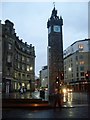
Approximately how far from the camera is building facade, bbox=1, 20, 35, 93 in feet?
238

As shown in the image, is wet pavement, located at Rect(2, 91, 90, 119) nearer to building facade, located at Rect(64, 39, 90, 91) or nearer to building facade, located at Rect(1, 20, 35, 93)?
building facade, located at Rect(1, 20, 35, 93)

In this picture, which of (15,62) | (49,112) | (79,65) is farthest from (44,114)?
(79,65)

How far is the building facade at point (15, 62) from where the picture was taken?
72.5 meters

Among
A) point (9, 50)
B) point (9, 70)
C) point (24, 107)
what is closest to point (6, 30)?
point (9, 50)

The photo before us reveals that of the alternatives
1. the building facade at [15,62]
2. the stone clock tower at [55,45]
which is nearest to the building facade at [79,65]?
the building facade at [15,62]

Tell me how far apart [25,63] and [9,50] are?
29769mm

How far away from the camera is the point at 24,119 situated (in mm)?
15508

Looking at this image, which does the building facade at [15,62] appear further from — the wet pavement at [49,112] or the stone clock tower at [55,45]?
the wet pavement at [49,112]

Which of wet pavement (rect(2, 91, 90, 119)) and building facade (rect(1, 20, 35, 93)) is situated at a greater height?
building facade (rect(1, 20, 35, 93))

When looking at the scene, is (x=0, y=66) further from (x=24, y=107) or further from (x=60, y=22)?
(x=24, y=107)

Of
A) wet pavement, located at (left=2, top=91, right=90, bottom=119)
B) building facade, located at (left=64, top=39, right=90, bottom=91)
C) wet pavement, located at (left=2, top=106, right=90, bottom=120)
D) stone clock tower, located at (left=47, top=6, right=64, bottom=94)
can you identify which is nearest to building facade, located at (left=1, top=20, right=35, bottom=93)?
stone clock tower, located at (left=47, top=6, right=64, bottom=94)

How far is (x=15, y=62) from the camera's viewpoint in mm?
89500

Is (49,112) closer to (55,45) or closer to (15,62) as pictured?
(55,45)

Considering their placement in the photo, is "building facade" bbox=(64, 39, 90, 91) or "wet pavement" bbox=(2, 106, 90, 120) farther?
"building facade" bbox=(64, 39, 90, 91)
